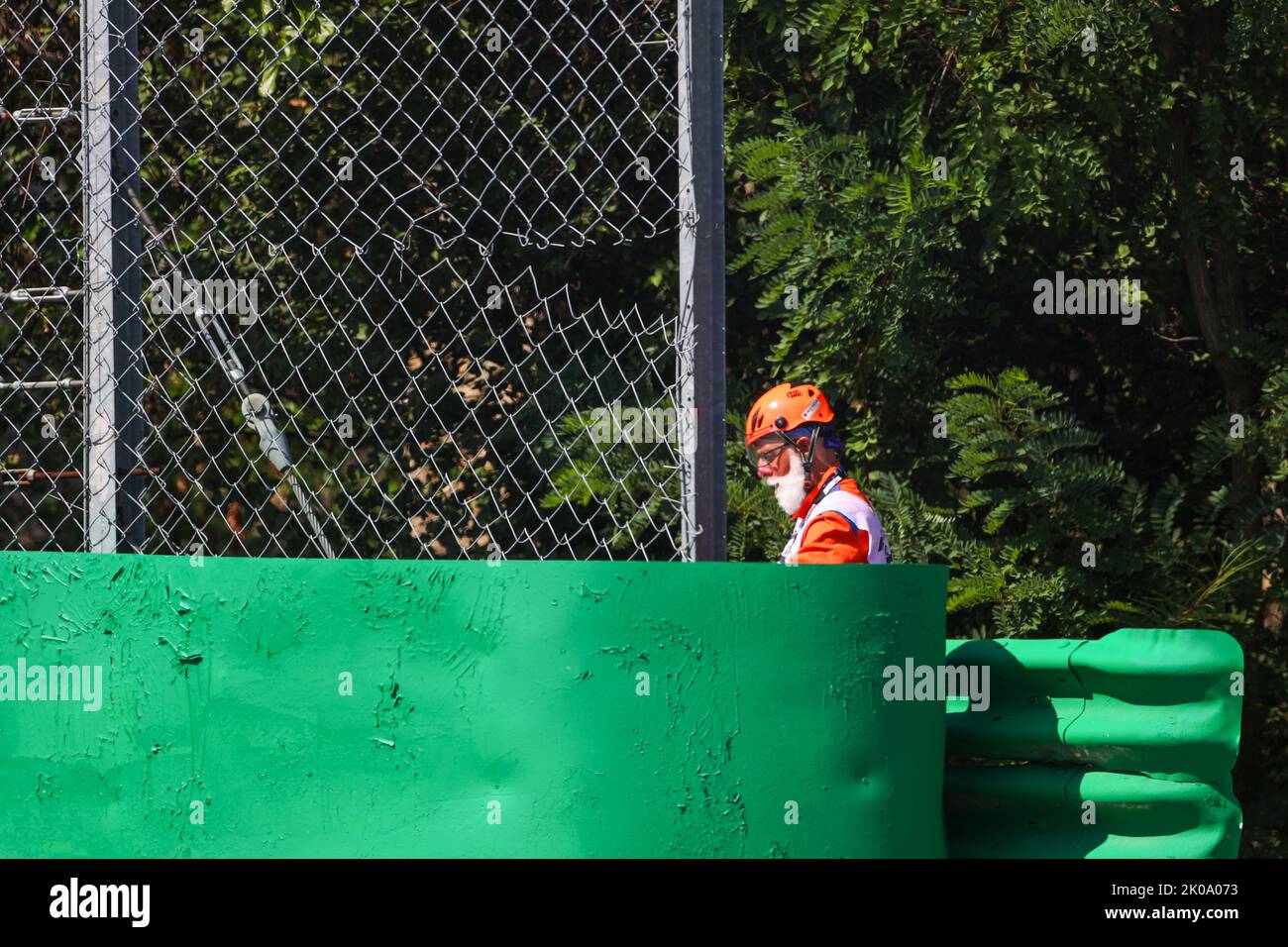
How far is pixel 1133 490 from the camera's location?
23.2ft

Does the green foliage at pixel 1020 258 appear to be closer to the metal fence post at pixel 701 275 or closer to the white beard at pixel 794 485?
the white beard at pixel 794 485

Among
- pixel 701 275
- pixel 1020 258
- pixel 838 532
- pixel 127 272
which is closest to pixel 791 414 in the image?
pixel 838 532

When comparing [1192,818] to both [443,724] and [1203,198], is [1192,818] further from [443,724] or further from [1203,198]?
[1203,198]

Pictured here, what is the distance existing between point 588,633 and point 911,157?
3.89 meters

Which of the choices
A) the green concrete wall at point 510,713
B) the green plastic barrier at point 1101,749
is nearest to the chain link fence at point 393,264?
the green plastic barrier at point 1101,749

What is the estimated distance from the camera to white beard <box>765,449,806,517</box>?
5102 millimetres

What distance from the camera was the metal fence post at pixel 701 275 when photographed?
3742mm

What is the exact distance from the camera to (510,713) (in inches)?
146

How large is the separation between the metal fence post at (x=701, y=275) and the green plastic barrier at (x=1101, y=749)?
3.50 feet

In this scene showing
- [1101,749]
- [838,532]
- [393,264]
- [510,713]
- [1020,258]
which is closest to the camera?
[510,713]

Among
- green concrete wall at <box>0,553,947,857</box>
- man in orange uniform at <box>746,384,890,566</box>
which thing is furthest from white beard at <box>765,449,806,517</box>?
green concrete wall at <box>0,553,947,857</box>

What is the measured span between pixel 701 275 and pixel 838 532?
3.90ft

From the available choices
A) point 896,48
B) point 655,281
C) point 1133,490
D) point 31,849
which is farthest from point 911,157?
point 31,849

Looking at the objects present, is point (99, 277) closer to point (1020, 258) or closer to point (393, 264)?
point (393, 264)
